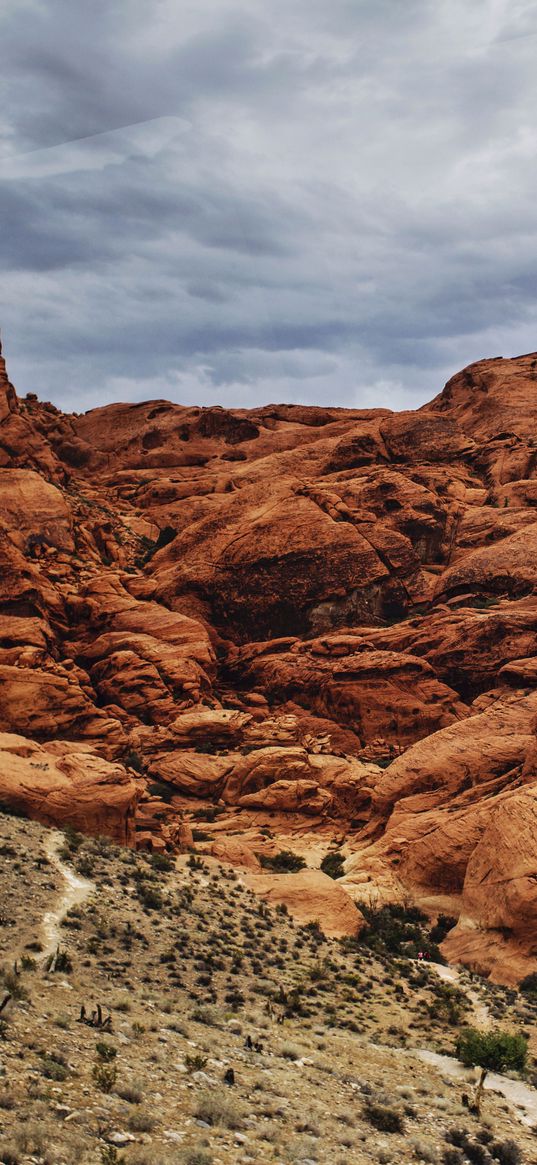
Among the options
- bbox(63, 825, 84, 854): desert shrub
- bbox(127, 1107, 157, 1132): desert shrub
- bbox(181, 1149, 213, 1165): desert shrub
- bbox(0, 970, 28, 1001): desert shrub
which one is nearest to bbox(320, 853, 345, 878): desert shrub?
bbox(63, 825, 84, 854): desert shrub

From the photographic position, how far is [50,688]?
46.2m

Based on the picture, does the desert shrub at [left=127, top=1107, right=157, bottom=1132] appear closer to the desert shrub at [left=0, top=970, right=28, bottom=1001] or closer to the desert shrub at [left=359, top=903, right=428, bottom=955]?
the desert shrub at [left=0, top=970, right=28, bottom=1001]

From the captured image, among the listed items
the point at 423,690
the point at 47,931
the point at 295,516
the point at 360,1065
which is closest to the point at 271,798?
the point at 423,690

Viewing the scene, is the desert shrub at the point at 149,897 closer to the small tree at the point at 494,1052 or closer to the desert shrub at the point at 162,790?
the small tree at the point at 494,1052

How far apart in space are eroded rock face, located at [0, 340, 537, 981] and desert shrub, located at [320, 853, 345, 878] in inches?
40.8

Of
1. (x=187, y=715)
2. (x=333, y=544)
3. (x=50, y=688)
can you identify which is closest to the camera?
(x=50, y=688)

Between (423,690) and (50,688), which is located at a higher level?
(423,690)

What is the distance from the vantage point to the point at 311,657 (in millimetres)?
56344

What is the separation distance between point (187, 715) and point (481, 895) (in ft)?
74.2

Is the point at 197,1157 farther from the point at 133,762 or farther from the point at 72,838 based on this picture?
the point at 133,762

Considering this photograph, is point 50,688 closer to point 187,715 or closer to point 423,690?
point 187,715

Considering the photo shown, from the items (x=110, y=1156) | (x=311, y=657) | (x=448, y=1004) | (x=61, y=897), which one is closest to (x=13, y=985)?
(x=110, y=1156)

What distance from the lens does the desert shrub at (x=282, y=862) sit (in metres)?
37.5

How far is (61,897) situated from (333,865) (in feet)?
49.3
